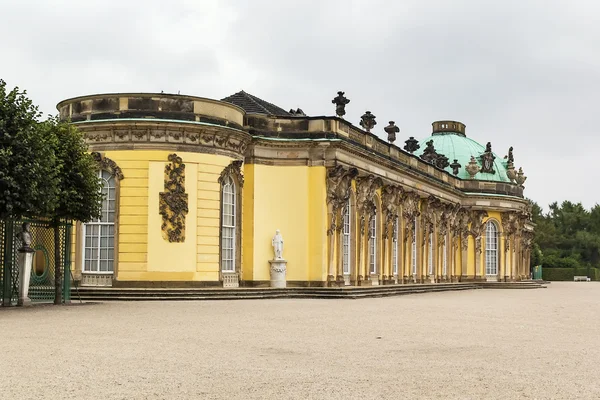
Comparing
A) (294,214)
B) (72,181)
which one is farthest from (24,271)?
→ (294,214)

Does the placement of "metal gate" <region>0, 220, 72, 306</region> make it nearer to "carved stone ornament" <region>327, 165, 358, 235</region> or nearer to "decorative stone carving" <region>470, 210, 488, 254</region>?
"carved stone ornament" <region>327, 165, 358, 235</region>

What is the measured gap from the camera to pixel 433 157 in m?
53.2

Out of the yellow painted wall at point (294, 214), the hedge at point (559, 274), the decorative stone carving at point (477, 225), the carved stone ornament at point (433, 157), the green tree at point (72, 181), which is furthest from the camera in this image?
the hedge at point (559, 274)

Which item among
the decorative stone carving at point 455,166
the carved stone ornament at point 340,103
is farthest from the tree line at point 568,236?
the carved stone ornament at point 340,103

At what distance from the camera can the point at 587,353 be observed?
1249 centimetres

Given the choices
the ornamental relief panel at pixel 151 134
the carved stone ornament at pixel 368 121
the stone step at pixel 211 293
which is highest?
the carved stone ornament at pixel 368 121

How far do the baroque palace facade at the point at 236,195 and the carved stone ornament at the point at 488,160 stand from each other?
1577 cm

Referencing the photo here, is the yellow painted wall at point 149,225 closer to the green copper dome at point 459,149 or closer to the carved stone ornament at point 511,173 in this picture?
the green copper dome at point 459,149

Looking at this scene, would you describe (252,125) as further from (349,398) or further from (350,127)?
(349,398)

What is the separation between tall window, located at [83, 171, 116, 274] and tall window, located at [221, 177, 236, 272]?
12.9 feet

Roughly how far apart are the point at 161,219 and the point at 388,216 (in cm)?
1398

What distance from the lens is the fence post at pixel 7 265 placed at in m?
20.7

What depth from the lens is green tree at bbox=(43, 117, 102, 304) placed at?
2205 cm

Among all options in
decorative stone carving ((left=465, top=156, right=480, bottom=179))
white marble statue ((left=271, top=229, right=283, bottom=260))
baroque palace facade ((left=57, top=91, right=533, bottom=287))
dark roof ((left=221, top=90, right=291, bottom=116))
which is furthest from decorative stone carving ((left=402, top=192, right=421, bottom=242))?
decorative stone carving ((left=465, top=156, right=480, bottom=179))
